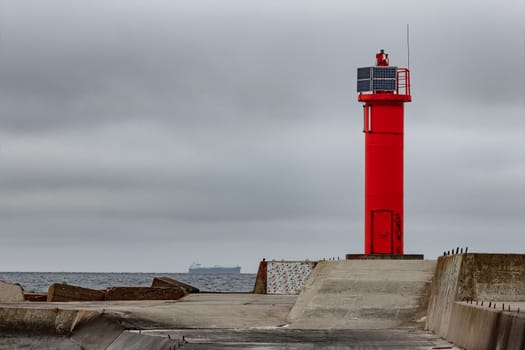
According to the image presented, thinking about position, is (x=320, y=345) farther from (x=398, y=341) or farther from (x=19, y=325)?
(x=19, y=325)

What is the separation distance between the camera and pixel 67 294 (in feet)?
74.7

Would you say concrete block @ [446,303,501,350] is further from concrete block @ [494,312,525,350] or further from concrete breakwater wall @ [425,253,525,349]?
concrete block @ [494,312,525,350]

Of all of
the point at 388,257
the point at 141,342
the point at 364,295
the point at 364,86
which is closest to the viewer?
the point at 141,342

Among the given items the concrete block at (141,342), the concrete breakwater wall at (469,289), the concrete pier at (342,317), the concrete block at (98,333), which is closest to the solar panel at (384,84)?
the concrete pier at (342,317)

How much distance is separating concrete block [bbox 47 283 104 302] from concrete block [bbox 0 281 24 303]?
0.99 m

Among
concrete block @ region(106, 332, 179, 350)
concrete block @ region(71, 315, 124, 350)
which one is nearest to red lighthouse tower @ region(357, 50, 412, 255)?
concrete block @ region(71, 315, 124, 350)

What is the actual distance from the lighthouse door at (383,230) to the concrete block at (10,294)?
9137mm

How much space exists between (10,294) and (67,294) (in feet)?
5.44

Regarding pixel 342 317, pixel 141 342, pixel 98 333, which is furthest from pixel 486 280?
pixel 98 333

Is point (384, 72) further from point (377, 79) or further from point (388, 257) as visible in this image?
point (388, 257)

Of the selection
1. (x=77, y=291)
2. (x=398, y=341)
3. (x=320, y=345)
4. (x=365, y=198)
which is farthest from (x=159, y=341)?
(x=365, y=198)

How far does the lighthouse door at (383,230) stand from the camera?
26.6m

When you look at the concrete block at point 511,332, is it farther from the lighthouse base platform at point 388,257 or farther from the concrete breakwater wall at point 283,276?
the concrete breakwater wall at point 283,276

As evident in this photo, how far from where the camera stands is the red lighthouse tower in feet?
87.5
